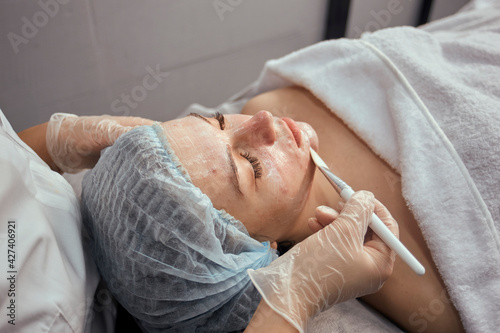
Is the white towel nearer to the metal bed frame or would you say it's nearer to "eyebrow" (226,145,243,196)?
"eyebrow" (226,145,243,196)

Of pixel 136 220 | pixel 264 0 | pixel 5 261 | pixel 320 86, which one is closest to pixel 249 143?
pixel 136 220

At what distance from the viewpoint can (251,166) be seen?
2.93ft

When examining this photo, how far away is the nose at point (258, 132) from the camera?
92 cm

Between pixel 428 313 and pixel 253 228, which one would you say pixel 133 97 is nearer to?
pixel 253 228

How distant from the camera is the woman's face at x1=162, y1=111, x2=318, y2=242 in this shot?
2.79 feet

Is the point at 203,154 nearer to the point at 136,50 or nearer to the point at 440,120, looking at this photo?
the point at 440,120

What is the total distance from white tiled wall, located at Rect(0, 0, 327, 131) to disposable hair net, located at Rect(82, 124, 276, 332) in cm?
79

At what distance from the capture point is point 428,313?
2.96 feet

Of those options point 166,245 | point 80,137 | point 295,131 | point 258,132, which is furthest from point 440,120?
point 80,137

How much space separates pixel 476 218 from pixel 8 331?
1028 millimetres

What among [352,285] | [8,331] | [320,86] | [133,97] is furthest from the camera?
[133,97]

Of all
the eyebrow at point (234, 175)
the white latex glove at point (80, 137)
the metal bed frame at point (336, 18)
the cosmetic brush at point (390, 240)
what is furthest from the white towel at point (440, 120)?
the metal bed frame at point (336, 18)

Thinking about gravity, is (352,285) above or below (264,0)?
below

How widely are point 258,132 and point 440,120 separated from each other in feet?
1.73
